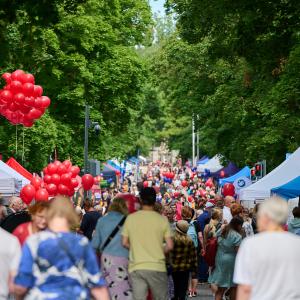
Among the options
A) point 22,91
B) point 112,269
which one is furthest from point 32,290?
point 22,91

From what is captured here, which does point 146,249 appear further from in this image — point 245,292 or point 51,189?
point 51,189

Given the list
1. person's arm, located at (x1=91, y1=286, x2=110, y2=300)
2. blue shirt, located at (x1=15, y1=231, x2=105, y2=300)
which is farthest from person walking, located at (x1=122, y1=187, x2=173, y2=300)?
blue shirt, located at (x1=15, y1=231, x2=105, y2=300)

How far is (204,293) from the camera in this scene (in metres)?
23.5

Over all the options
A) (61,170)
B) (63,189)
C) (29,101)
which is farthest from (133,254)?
(61,170)

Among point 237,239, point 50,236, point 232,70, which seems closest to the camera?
point 50,236

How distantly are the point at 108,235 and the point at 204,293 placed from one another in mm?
9957

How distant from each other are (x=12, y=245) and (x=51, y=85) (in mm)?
37796

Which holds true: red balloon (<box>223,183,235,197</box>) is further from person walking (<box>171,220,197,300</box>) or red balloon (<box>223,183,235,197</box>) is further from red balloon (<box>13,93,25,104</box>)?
person walking (<box>171,220,197,300</box>)

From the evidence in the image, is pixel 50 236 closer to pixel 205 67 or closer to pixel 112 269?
pixel 112 269

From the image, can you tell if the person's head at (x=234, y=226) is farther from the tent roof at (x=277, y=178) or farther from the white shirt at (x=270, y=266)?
the white shirt at (x=270, y=266)

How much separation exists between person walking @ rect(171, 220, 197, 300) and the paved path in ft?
14.4

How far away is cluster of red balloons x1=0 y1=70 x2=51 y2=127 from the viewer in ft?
85.8

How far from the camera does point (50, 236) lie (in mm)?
8820

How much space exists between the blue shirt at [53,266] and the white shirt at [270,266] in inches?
45.3
